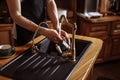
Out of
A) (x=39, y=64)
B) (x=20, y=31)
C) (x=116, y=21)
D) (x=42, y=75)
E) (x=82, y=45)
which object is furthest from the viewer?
(x=116, y=21)

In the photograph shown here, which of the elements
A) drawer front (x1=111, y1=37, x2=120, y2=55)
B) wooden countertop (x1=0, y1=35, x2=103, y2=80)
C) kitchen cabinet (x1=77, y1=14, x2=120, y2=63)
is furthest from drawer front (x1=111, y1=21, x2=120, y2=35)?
wooden countertop (x1=0, y1=35, x2=103, y2=80)

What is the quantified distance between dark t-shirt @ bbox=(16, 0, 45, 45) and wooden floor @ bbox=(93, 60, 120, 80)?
51.0 inches

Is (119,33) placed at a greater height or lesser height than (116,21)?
lesser

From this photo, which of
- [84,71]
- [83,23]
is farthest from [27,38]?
[83,23]

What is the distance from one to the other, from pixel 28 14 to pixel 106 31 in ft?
4.53

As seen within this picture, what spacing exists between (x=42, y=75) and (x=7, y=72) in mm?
208

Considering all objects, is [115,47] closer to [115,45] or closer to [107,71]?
[115,45]

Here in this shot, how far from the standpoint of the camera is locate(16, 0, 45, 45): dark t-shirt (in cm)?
168

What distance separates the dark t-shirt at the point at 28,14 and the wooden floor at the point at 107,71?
130 centimetres

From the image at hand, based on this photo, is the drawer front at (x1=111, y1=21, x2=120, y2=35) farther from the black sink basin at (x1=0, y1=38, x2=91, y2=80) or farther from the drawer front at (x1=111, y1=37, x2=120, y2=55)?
the black sink basin at (x1=0, y1=38, x2=91, y2=80)

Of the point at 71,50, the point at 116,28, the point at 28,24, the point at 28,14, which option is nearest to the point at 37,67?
the point at 71,50

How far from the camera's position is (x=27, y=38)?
1707mm

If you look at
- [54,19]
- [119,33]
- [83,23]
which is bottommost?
[119,33]

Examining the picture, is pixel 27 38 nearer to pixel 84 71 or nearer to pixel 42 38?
pixel 42 38
